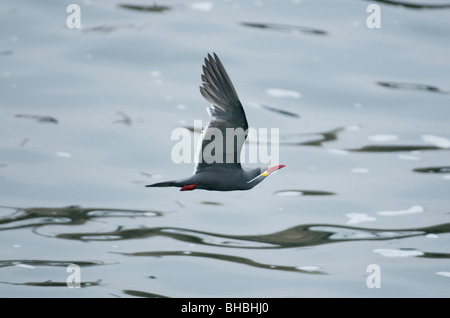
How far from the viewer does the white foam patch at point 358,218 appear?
1362 centimetres

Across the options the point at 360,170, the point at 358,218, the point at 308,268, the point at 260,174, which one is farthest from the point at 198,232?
the point at 260,174

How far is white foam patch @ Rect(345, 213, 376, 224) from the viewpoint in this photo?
44.7 ft

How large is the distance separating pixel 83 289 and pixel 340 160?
6.37 metres

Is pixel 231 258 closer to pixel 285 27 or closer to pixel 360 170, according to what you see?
Answer: pixel 360 170

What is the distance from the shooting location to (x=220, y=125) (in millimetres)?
6059

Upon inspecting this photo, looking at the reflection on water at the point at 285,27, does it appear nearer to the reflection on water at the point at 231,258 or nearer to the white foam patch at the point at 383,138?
the white foam patch at the point at 383,138

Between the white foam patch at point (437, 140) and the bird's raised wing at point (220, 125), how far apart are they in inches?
415

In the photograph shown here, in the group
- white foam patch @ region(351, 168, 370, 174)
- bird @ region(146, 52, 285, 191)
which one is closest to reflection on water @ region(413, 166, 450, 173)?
white foam patch @ region(351, 168, 370, 174)

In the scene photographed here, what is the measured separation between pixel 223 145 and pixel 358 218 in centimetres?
820

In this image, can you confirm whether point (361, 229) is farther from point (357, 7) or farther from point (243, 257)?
point (357, 7)

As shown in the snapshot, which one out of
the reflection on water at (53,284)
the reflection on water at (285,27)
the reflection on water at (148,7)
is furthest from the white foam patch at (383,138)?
the reflection on water at (53,284)

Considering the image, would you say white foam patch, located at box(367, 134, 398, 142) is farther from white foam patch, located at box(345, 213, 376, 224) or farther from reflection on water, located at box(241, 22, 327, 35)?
reflection on water, located at box(241, 22, 327, 35)

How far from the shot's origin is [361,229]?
13500 mm

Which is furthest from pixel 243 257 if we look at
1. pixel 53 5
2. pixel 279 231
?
pixel 53 5
